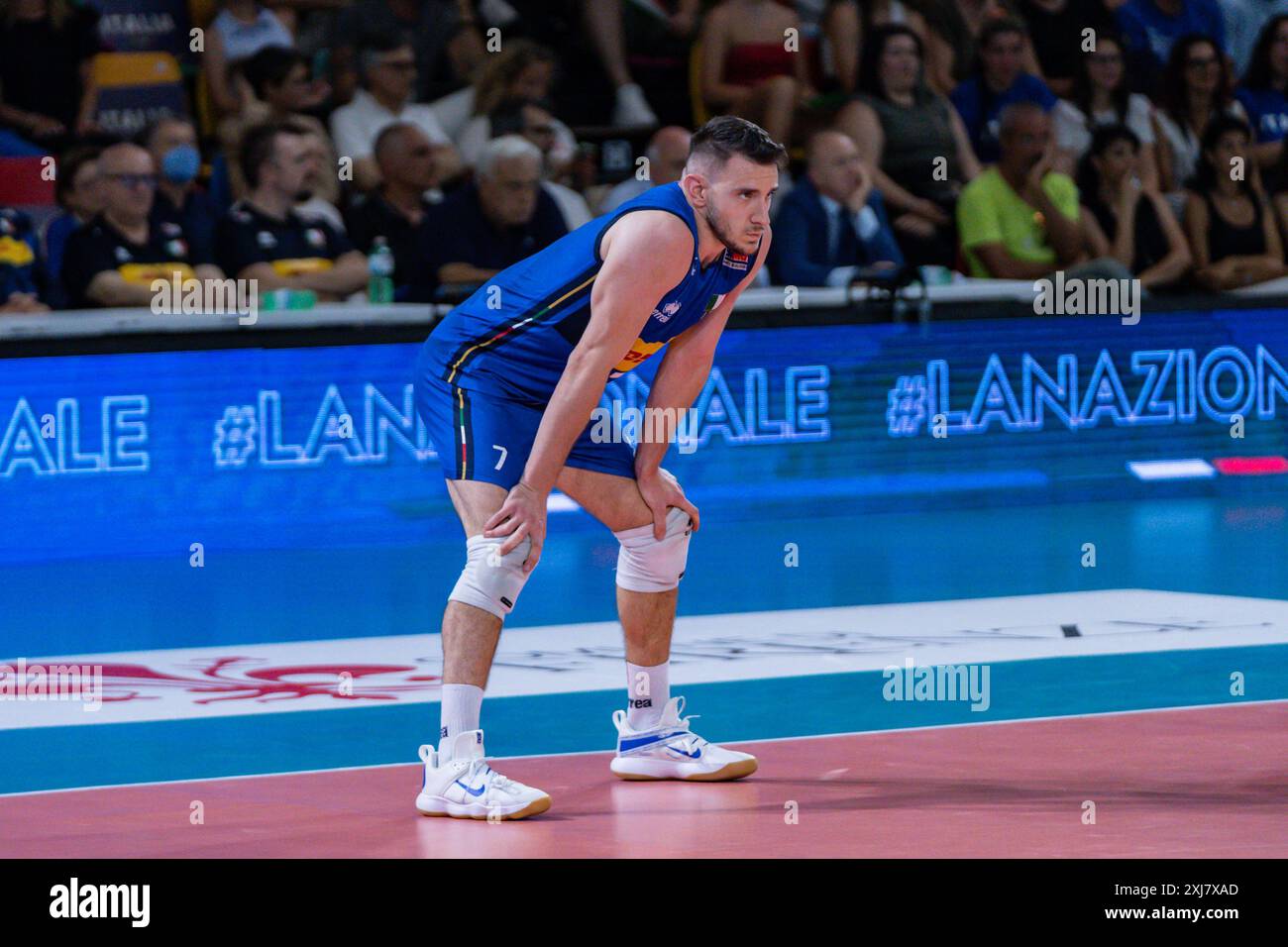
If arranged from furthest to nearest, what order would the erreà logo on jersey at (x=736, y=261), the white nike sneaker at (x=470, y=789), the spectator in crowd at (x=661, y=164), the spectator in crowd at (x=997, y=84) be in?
the spectator in crowd at (x=997, y=84)
the spectator in crowd at (x=661, y=164)
the erreà logo on jersey at (x=736, y=261)
the white nike sneaker at (x=470, y=789)

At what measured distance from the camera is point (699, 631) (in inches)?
324

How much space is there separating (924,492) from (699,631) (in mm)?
4099

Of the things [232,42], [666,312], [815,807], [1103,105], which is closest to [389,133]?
Result: [232,42]

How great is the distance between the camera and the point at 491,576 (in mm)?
5113

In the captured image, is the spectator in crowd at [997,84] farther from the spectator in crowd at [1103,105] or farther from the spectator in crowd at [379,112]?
the spectator in crowd at [379,112]

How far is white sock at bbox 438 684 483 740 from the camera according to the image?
5098mm

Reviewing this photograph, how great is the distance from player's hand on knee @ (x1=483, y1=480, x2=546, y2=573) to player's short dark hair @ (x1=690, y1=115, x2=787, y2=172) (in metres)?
0.95

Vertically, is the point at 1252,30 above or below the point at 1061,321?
above

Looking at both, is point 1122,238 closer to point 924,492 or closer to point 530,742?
point 924,492

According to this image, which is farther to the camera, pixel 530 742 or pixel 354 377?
pixel 354 377

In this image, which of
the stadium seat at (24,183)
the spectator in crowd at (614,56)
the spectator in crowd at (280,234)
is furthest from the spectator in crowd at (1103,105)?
the stadium seat at (24,183)

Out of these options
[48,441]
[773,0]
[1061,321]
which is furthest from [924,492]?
[48,441]

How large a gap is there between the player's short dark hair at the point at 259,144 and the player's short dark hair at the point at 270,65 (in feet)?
2.80

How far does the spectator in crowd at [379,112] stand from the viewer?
40.8 ft
